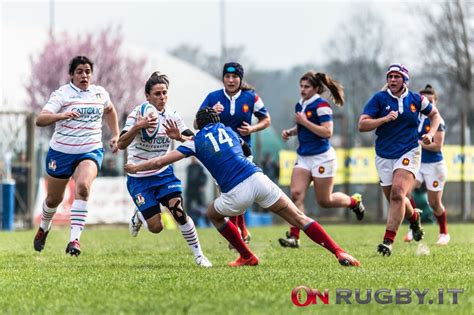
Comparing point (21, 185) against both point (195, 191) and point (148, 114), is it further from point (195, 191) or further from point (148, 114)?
point (148, 114)

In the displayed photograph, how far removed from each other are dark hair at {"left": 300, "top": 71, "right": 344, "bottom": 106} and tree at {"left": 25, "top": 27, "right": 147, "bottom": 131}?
36.4 metres

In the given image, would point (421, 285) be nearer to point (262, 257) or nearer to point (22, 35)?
point (262, 257)

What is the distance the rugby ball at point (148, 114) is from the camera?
9984 mm

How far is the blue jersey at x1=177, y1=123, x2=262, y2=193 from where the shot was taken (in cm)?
898

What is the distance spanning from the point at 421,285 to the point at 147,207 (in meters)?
3.66

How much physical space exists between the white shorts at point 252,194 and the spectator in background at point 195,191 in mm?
15807

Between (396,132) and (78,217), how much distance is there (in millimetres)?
3661

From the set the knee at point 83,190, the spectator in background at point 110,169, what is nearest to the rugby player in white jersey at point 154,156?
the knee at point 83,190

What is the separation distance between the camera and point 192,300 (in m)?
6.81

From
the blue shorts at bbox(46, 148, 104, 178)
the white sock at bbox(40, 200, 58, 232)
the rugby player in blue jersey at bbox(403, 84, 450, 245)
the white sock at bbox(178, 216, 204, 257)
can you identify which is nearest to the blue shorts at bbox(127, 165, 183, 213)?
the white sock at bbox(178, 216, 204, 257)

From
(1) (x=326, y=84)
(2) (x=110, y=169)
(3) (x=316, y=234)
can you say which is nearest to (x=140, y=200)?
(3) (x=316, y=234)

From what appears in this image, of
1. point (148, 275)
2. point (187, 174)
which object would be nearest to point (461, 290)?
point (148, 275)

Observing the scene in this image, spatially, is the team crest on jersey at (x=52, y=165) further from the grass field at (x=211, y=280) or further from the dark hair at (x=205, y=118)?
the dark hair at (x=205, y=118)

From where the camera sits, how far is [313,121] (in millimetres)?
12883
